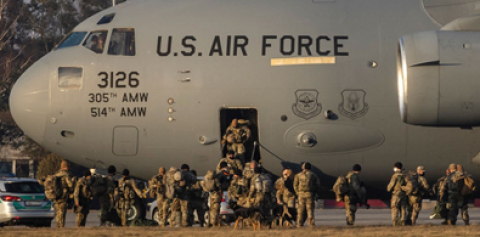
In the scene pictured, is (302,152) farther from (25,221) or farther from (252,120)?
(25,221)

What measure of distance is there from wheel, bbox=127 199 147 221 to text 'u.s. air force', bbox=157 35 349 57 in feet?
13.4

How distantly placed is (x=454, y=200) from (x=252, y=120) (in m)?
5.36

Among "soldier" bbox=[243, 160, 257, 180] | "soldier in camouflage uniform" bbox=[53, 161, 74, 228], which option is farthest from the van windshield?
"soldier" bbox=[243, 160, 257, 180]

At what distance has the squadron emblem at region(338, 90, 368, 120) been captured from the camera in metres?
19.9

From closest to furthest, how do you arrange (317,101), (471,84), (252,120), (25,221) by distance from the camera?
(471,84) → (317,101) → (252,120) → (25,221)

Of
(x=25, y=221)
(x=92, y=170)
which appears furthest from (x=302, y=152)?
(x=25, y=221)

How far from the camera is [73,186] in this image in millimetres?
21688

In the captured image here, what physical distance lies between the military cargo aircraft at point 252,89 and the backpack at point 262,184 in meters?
1.27

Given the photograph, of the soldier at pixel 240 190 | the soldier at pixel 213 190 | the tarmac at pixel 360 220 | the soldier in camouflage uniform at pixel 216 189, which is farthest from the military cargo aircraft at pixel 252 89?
the tarmac at pixel 360 220

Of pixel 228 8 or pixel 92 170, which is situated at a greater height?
pixel 228 8

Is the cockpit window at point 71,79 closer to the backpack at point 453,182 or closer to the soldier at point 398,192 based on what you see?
the soldier at point 398,192

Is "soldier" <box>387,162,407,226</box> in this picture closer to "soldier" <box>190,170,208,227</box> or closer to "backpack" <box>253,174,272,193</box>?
"backpack" <box>253,174,272,193</box>

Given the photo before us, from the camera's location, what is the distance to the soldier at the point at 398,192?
20312mm

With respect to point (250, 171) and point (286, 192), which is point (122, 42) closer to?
point (250, 171)
